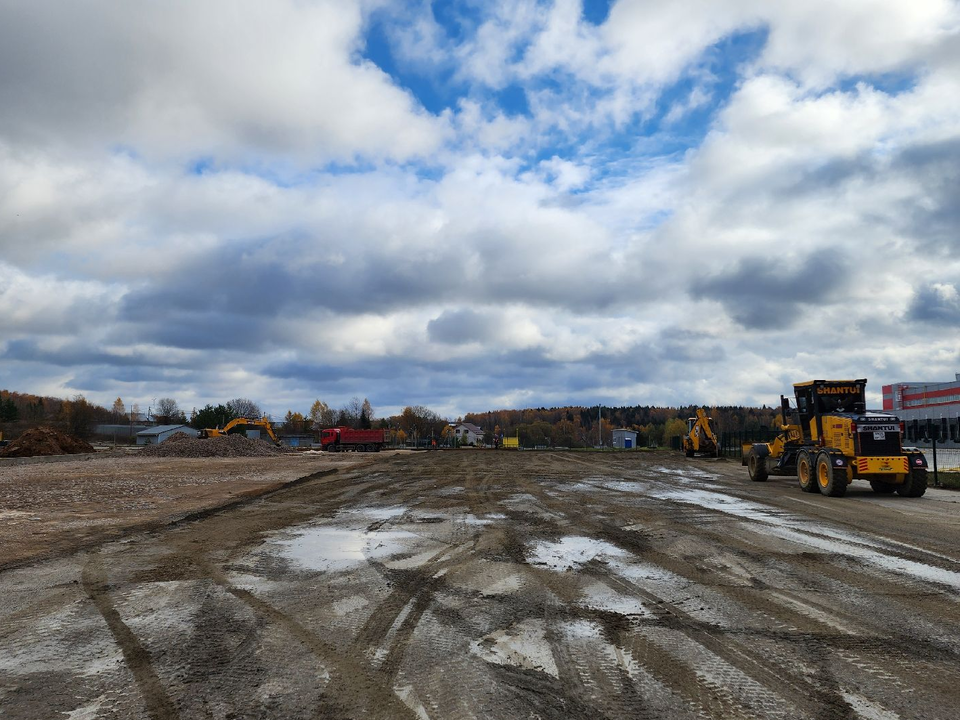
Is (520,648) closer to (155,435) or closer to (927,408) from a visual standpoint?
(927,408)

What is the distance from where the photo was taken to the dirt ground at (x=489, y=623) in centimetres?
420

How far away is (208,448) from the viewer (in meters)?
45.0

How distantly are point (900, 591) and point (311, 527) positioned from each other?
345 inches

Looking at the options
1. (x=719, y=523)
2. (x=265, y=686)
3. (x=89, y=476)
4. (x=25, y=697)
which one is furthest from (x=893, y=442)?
(x=89, y=476)

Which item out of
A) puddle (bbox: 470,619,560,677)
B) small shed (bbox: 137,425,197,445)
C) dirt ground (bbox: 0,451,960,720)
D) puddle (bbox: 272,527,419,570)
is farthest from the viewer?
small shed (bbox: 137,425,197,445)

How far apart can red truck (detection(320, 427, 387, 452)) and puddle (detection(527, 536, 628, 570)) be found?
57165mm

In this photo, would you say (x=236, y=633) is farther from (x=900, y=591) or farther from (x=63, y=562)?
(x=900, y=591)

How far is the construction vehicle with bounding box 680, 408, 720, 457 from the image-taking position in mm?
43375

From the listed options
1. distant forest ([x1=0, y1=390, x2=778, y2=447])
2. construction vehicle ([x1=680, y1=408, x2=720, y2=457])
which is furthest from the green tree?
construction vehicle ([x1=680, y1=408, x2=720, y2=457])

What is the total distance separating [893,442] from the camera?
17.6 meters

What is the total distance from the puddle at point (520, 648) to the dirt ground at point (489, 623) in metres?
0.02

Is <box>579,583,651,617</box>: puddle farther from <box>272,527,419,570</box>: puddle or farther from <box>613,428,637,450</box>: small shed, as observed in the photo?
<box>613,428,637,450</box>: small shed

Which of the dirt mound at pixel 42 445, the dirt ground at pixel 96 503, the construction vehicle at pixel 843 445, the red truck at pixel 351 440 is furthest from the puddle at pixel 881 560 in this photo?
the red truck at pixel 351 440

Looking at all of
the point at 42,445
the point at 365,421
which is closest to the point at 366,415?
the point at 365,421
